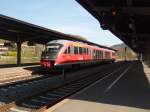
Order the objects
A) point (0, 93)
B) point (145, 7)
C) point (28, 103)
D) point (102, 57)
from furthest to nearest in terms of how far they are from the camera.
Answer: point (102, 57) < point (145, 7) < point (0, 93) < point (28, 103)

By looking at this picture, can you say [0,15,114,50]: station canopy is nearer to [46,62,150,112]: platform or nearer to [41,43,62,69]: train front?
[41,43,62,69]: train front

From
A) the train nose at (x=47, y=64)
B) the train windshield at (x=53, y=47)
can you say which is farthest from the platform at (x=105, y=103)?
the train windshield at (x=53, y=47)

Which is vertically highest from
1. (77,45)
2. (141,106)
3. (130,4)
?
(130,4)

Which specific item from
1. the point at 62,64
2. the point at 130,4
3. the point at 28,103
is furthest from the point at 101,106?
the point at 62,64

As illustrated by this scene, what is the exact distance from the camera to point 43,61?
30719 mm

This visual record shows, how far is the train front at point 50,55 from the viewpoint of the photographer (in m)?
30.1

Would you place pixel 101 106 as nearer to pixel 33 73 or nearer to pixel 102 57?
pixel 33 73

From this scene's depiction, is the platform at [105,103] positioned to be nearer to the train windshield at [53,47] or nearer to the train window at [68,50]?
the train windshield at [53,47]

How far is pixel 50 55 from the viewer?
3058cm

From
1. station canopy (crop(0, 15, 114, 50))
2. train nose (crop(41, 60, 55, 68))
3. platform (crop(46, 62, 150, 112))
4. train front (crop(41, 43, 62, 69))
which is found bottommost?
platform (crop(46, 62, 150, 112))

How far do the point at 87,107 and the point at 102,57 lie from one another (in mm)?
43094

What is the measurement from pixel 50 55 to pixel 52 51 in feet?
1.46

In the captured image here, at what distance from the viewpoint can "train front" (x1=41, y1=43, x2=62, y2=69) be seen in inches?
1185

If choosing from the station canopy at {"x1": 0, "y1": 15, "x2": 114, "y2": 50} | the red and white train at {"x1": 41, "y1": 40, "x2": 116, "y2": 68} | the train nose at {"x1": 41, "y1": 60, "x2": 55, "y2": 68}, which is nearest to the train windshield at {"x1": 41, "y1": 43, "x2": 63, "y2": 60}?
the red and white train at {"x1": 41, "y1": 40, "x2": 116, "y2": 68}
